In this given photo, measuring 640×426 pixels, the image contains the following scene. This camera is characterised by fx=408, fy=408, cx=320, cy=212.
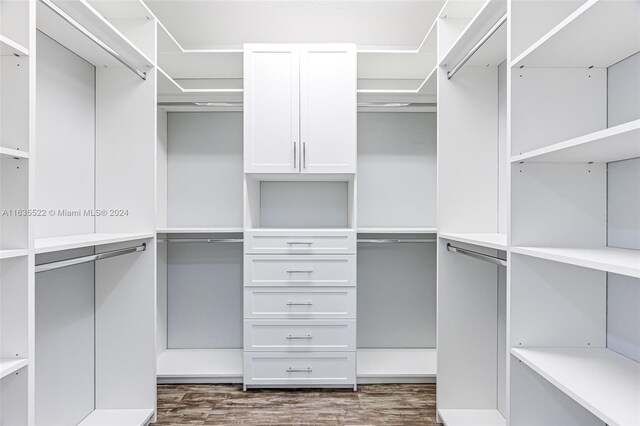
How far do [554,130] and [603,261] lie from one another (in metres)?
Result: 0.57

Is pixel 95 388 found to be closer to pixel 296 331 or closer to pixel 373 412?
pixel 296 331

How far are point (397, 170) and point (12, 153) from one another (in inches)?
95.9

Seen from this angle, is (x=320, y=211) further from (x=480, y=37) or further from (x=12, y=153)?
(x=12, y=153)

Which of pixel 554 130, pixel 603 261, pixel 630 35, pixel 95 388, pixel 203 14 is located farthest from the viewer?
pixel 203 14

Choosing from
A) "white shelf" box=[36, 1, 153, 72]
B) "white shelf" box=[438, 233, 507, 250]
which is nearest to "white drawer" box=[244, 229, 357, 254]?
"white shelf" box=[438, 233, 507, 250]

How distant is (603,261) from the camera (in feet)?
3.12

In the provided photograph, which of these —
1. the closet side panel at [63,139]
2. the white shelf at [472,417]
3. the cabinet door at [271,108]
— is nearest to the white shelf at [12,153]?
the closet side panel at [63,139]

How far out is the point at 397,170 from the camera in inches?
122

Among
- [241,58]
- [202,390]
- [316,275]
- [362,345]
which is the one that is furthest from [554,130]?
[202,390]

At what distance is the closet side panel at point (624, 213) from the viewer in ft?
4.08

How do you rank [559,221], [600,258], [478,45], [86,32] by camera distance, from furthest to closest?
[478,45]
[86,32]
[559,221]
[600,258]

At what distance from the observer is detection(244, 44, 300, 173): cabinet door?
8.36 ft

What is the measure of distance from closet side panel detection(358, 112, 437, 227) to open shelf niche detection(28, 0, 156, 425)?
5.10 feet

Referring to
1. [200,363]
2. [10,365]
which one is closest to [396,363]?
[200,363]
